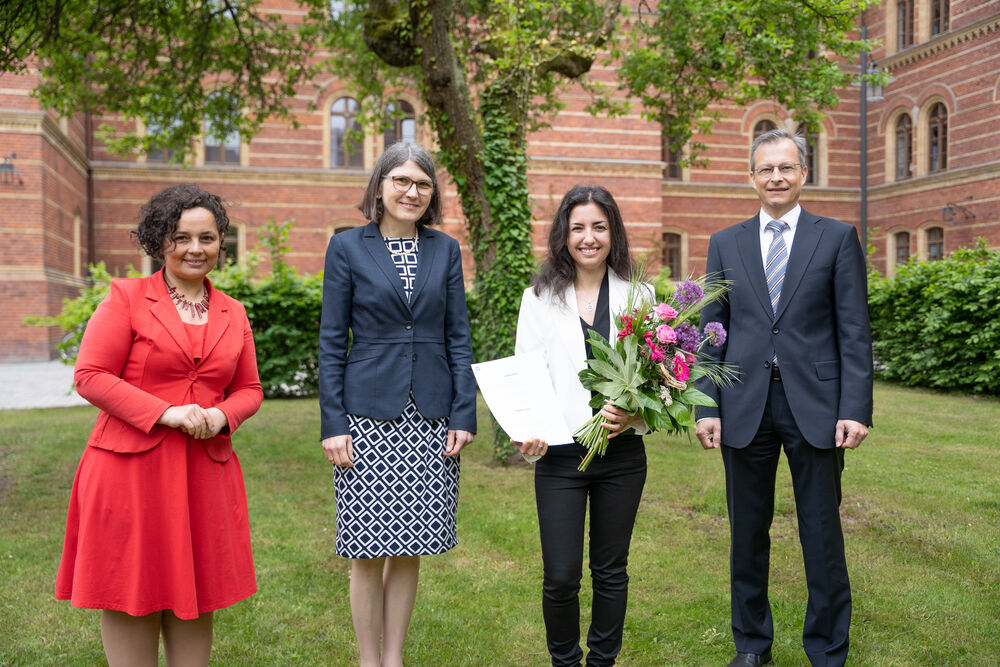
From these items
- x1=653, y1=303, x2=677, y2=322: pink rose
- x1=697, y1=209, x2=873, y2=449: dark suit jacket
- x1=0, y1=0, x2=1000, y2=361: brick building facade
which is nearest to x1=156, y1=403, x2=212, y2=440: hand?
x1=653, y1=303, x2=677, y2=322: pink rose

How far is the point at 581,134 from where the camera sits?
75.1 feet

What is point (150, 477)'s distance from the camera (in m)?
2.52

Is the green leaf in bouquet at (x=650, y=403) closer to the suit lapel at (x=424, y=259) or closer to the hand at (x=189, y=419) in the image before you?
the suit lapel at (x=424, y=259)

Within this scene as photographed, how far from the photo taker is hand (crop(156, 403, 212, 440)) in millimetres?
2506

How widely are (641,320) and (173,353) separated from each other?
1672 millimetres

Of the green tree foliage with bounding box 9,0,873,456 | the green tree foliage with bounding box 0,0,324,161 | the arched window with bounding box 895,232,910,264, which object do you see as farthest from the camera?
the arched window with bounding box 895,232,910,264

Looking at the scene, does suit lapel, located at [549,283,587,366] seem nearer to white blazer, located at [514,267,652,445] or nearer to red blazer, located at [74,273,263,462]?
white blazer, located at [514,267,652,445]

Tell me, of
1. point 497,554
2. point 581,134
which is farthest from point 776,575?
point 581,134

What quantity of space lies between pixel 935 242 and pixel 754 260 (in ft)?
80.9

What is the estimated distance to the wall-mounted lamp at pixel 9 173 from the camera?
19062 mm

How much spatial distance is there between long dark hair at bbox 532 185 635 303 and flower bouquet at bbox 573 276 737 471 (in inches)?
9.8

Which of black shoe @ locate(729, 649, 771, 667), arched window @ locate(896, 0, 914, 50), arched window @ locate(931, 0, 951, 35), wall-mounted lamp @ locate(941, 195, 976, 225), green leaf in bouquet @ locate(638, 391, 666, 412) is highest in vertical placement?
arched window @ locate(896, 0, 914, 50)

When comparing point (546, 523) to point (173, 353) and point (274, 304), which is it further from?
point (274, 304)

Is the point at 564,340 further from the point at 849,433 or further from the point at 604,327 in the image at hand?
the point at 849,433
